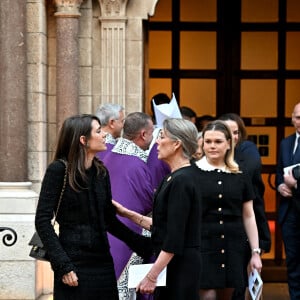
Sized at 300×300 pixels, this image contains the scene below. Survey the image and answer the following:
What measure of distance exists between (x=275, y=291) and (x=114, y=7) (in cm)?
351

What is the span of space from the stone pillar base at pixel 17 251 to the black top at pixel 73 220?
11.3 ft

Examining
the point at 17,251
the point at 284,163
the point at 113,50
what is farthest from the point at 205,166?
the point at 113,50

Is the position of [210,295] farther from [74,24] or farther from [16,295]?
[74,24]

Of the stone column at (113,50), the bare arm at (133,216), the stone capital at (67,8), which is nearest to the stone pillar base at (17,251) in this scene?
the stone column at (113,50)

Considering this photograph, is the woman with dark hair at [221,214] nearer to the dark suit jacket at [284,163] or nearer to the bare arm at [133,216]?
the bare arm at [133,216]

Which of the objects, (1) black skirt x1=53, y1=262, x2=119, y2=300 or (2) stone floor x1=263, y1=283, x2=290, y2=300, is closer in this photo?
(1) black skirt x1=53, y1=262, x2=119, y2=300

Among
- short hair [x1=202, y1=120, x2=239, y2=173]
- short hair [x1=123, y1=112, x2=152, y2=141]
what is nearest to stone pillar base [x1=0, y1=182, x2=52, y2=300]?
short hair [x1=123, y1=112, x2=152, y2=141]

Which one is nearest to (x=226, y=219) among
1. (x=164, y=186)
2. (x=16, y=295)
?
(x=164, y=186)

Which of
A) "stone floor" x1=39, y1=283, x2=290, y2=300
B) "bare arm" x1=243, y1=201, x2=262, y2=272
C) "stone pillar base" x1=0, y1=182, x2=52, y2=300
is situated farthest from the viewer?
"stone floor" x1=39, y1=283, x2=290, y2=300

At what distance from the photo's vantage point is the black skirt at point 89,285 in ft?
17.0

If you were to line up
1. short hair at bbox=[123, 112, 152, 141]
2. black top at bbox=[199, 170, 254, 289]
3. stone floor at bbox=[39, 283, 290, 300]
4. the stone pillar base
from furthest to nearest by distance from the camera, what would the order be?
stone floor at bbox=[39, 283, 290, 300], the stone pillar base, short hair at bbox=[123, 112, 152, 141], black top at bbox=[199, 170, 254, 289]

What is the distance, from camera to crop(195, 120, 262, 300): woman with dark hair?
239 inches

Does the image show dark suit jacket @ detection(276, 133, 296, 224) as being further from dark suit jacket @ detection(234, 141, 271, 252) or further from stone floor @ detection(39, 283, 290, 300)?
stone floor @ detection(39, 283, 290, 300)

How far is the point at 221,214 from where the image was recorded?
6.10 m
